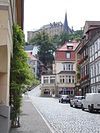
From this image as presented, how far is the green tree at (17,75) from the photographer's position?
18562mm

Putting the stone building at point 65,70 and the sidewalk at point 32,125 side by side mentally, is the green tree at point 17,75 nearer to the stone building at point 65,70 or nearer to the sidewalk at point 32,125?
the sidewalk at point 32,125

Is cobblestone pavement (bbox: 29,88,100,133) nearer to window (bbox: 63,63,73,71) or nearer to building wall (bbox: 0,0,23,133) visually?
building wall (bbox: 0,0,23,133)

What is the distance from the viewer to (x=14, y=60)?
1903 cm

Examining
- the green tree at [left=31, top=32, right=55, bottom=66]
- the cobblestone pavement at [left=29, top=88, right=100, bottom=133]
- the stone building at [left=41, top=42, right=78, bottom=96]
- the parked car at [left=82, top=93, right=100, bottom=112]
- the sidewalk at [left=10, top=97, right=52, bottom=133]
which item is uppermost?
the green tree at [left=31, top=32, right=55, bottom=66]

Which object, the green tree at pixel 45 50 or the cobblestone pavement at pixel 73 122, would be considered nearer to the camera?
the cobblestone pavement at pixel 73 122

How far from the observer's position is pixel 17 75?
18875mm

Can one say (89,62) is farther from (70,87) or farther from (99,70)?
(70,87)

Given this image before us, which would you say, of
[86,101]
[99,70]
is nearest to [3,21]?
[86,101]

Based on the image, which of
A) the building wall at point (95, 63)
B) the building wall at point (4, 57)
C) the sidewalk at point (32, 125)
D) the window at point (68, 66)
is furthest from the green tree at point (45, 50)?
the building wall at point (4, 57)

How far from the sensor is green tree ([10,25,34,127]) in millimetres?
18562

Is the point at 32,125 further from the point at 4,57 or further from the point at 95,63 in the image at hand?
the point at 95,63

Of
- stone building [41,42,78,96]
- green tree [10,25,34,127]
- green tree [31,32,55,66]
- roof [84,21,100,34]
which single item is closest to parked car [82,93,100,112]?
green tree [10,25,34,127]

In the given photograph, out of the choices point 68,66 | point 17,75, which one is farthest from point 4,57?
point 68,66

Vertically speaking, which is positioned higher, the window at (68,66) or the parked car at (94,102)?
the window at (68,66)
